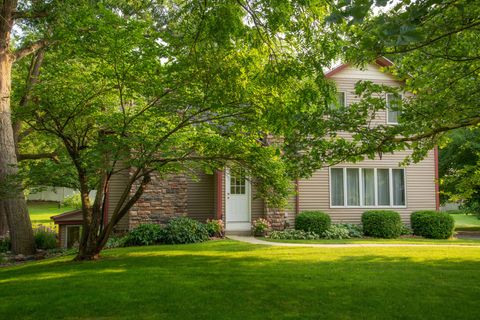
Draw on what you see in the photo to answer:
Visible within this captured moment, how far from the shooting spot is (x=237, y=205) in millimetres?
14344

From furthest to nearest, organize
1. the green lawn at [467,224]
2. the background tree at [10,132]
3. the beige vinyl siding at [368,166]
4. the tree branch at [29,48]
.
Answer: the green lawn at [467,224] < the beige vinyl siding at [368,166] < the tree branch at [29,48] < the background tree at [10,132]

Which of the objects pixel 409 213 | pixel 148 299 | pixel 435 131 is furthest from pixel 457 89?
pixel 409 213

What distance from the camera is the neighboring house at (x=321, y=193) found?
551 inches

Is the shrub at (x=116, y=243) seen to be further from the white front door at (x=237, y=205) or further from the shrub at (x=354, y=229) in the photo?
the shrub at (x=354, y=229)

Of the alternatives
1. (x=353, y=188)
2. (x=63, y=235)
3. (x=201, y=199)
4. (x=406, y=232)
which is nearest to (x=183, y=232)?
(x=201, y=199)

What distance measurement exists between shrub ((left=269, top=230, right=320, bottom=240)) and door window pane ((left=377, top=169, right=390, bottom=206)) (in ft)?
12.2

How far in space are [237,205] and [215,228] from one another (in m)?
1.50

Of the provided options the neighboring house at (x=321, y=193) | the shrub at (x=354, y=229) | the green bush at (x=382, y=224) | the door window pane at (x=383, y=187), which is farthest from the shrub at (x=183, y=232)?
the door window pane at (x=383, y=187)

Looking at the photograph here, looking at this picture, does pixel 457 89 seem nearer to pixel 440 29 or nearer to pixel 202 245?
pixel 440 29

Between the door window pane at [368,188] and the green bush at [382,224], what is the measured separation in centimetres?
103

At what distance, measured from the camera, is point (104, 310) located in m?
4.99

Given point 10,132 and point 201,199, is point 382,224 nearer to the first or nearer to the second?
point 201,199

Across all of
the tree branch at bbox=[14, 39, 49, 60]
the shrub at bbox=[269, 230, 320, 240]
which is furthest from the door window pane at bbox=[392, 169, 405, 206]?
the tree branch at bbox=[14, 39, 49, 60]

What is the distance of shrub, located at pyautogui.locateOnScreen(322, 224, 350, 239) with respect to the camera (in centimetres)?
1366
